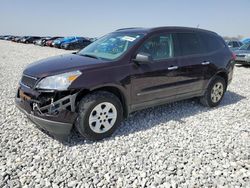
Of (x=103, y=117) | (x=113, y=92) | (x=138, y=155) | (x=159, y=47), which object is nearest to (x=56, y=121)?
(x=103, y=117)

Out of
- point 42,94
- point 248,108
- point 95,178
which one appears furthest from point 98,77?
A: point 248,108

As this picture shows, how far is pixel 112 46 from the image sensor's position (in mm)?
4102

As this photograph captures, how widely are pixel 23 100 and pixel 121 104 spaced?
1519 mm

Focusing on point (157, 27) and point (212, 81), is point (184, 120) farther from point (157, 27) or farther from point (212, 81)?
point (157, 27)

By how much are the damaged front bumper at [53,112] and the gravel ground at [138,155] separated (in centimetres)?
34

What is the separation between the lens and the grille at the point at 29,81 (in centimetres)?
324

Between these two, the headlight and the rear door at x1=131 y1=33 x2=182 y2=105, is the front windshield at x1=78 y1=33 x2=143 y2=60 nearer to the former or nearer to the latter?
the rear door at x1=131 y1=33 x2=182 y2=105

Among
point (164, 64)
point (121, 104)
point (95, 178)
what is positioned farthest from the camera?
point (164, 64)

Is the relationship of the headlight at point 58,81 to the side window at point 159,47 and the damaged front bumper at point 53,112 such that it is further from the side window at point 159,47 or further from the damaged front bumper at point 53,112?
the side window at point 159,47

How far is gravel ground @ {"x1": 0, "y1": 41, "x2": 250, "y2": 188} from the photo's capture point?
8.57 feet

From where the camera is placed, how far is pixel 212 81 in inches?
199

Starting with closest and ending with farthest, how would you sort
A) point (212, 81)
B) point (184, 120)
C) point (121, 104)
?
point (121, 104), point (184, 120), point (212, 81)

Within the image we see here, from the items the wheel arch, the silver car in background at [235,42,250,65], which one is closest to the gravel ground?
the wheel arch

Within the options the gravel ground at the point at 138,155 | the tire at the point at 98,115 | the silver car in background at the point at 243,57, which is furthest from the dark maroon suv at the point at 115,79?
the silver car in background at the point at 243,57
